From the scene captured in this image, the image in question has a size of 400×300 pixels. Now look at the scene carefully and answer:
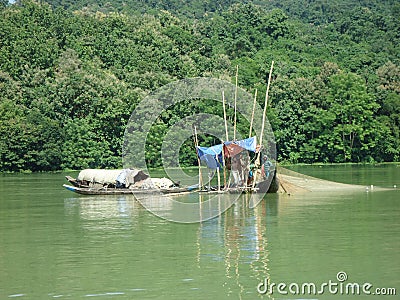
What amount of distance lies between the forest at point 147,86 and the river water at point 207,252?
96.9ft

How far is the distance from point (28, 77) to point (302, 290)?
52.5 metres

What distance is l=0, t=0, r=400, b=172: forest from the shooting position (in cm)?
5969

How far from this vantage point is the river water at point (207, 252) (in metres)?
15.3

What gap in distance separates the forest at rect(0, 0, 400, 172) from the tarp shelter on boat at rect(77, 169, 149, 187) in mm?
20947

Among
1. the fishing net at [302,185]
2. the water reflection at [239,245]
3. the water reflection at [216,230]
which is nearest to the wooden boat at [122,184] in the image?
the water reflection at [216,230]

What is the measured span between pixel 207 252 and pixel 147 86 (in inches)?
1850

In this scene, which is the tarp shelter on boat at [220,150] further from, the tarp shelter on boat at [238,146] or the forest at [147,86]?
the forest at [147,86]

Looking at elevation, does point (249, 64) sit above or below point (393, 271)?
above

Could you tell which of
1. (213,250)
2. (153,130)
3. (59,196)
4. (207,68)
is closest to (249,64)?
(207,68)

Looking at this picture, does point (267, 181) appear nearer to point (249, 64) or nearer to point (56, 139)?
point (56, 139)

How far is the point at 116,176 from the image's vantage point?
1412 inches

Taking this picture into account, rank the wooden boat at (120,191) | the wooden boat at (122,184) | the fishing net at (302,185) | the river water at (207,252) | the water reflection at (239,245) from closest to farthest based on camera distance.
Result: 1. the river water at (207,252)
2. the water reflection at (239,245)
3. the fishing net at (302,185)
4. the wooden boat at (120,191)
5. the wooden boat at (122,184)

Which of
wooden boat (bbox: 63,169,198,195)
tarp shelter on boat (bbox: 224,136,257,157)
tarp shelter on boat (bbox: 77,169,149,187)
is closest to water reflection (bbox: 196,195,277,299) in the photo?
tarp shelter on boat (bbox: 224,136,257,157)

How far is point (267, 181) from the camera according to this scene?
3222 cm
